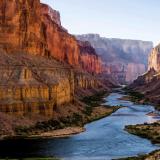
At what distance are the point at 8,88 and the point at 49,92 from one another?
11.0m

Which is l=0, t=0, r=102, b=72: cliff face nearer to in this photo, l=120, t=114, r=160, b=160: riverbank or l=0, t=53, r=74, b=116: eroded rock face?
l=0, t=53, r=74, b=116: eroded rock face

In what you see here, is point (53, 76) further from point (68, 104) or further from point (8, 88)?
point (8, 88)

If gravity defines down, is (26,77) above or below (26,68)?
below

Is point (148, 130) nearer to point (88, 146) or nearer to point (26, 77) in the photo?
point (88, 146)

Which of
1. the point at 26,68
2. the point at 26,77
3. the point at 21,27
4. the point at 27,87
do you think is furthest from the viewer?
the point at 21,27

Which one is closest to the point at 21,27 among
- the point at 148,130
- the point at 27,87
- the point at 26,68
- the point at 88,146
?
the point at 26,68

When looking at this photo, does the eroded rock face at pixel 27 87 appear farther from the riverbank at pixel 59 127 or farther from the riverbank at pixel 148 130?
the riverbank at pixel 148 130

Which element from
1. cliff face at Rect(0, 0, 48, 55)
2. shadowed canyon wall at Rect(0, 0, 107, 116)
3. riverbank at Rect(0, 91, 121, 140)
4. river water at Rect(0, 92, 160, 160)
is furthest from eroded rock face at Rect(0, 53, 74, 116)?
river water at Rect(0, 92, 160, 160)

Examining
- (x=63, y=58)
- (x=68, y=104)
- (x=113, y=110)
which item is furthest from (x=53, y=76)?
(x=63, y=58)

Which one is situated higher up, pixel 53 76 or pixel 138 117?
pixel 53 76

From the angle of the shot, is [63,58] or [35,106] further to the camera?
[63,58]

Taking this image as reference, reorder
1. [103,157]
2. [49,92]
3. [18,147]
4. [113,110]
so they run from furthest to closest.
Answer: [113,110]
[49,92]
[18,147]
[103,157]

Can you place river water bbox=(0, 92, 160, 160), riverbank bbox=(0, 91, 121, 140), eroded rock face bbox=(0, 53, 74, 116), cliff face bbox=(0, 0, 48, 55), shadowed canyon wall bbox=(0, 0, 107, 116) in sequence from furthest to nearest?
cliff face bbox=(0, 0, 48, 55)
shadowed canyon wall bbox=(0, 0, 107, 116)
eroded rock face bbox=(0, 53, 74, 116)
riverbank bbox=(0, 91, 121, 140)
river water bbox=(0, 92, 160, 160)

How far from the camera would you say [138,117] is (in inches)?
4419
